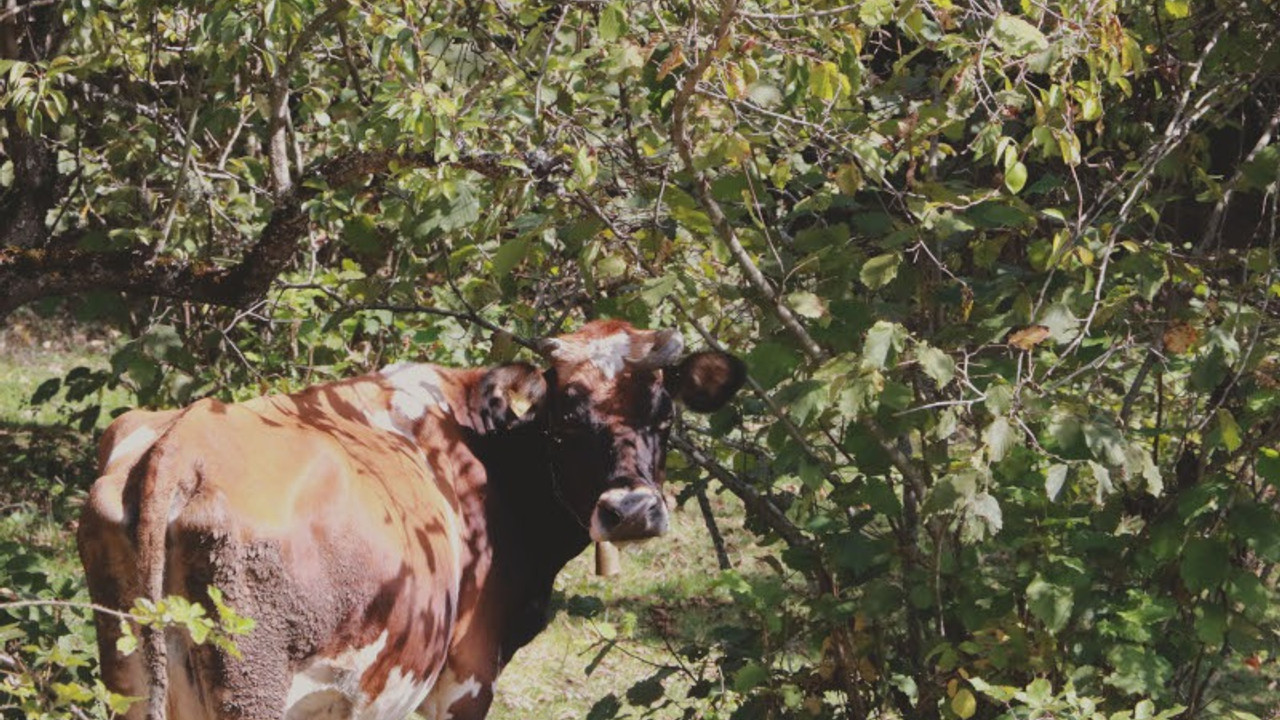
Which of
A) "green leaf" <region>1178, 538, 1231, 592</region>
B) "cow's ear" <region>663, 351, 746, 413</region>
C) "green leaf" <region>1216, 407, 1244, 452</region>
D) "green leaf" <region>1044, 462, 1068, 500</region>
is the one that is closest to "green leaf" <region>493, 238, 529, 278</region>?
"cow's ear" <region>663, 351, 746, 413</region>

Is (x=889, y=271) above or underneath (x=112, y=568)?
above

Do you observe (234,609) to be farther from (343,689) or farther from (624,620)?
(624,620)

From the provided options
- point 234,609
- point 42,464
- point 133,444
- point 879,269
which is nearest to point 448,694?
point 234,609

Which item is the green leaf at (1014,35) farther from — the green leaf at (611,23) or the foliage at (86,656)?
the foliage at (86,656)

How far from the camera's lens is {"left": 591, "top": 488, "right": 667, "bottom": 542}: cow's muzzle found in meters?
5.21

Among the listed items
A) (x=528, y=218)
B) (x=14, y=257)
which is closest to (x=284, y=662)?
(x=528, y=218)

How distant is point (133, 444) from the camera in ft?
14.5

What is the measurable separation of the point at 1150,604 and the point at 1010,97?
169 centimetres

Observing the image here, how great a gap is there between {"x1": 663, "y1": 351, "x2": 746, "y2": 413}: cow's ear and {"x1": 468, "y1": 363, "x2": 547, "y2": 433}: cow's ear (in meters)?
0.48

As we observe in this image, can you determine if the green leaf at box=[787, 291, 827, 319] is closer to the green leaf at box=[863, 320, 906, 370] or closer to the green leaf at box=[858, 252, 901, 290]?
the green leaf at box=[858, 252, 901, 290]

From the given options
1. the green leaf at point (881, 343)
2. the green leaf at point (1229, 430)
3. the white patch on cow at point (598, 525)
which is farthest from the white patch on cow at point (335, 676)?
the green leaf at point (1229, 430)

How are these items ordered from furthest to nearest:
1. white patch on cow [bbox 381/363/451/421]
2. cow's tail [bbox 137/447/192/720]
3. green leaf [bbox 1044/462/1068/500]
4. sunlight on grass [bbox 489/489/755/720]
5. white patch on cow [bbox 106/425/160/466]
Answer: sunlight on grass [bbox 489/489/755/720] < white patch on cow [bbox 381/363/451/421] < green leaf [bbox 1044/462/1068/500] < white patch on cow [bbox 106/425/160/466] < cow's tail [bbox 137/447/192/720]

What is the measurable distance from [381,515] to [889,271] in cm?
176

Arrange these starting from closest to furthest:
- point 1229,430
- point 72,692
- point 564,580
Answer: point 72,692 → point 1229,430 → point 564,580
